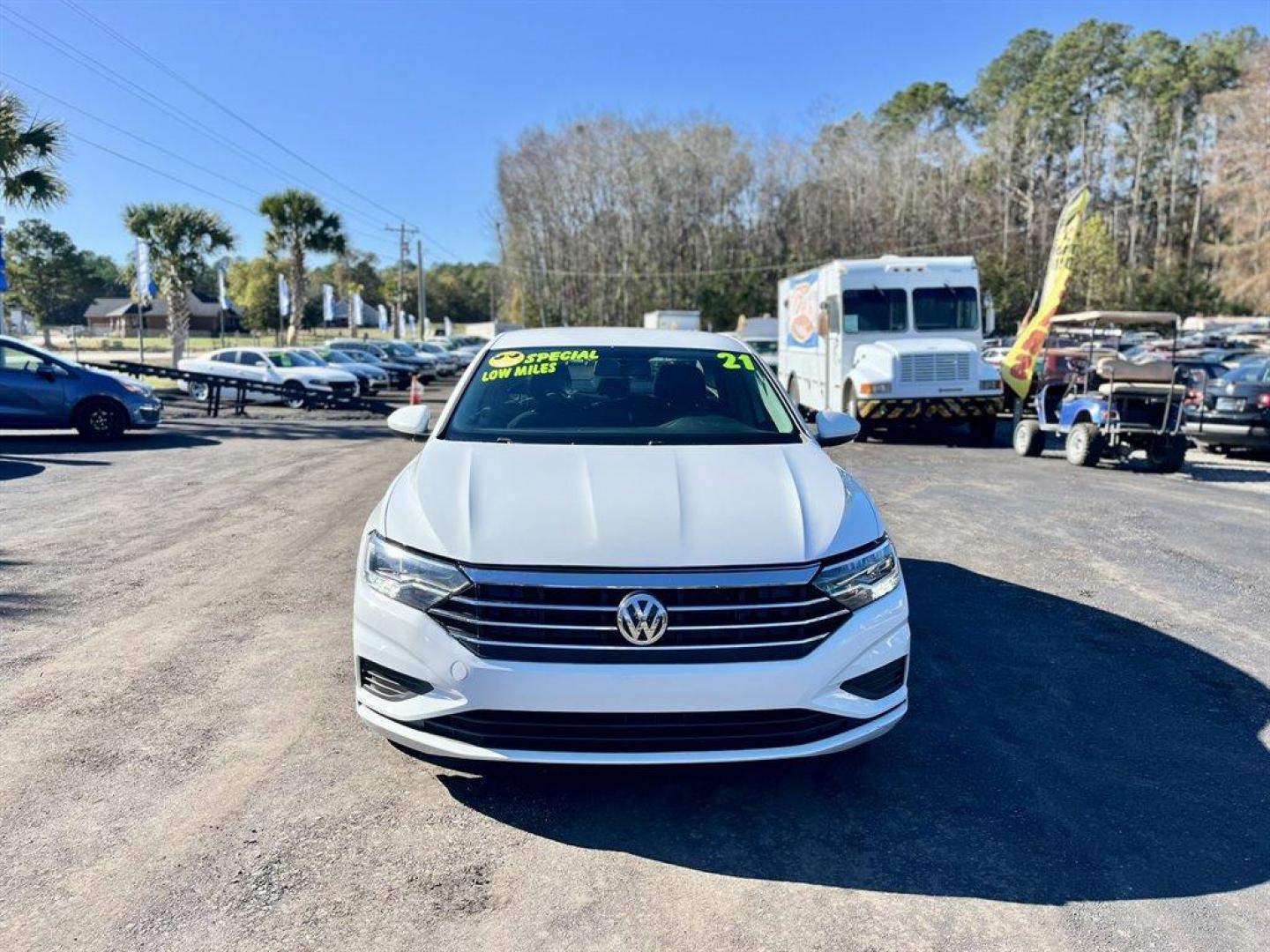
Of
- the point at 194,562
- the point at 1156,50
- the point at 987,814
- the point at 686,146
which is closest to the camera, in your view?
the point at 987,814

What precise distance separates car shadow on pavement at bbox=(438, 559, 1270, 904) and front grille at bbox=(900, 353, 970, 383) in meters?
11.8

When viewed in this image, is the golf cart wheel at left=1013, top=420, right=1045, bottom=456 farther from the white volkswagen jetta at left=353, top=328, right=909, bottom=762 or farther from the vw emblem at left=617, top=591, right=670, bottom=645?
the vw emblem at left=617, top=591, right=670, bottom=645

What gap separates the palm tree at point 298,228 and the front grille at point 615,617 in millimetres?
44922

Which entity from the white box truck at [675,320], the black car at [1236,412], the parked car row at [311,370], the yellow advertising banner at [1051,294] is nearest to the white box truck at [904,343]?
the yellow advertising banner at [1051,294]

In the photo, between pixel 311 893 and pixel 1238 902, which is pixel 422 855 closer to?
pixel 311 893

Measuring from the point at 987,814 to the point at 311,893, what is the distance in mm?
2301

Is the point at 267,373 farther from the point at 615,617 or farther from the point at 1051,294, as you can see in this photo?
the point at 615,617

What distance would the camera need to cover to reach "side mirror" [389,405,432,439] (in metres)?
4.98

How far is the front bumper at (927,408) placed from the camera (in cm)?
1636

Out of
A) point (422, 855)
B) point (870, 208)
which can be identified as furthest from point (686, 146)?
point (422, 855)

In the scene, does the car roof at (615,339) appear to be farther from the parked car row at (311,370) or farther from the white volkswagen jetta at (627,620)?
the parked car row at (311,370)

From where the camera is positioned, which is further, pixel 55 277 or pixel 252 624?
pixel 55 277

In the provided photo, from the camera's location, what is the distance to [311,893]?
2926mm

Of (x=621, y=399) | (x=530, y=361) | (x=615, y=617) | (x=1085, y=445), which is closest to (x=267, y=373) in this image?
(x=1085, y=445)
